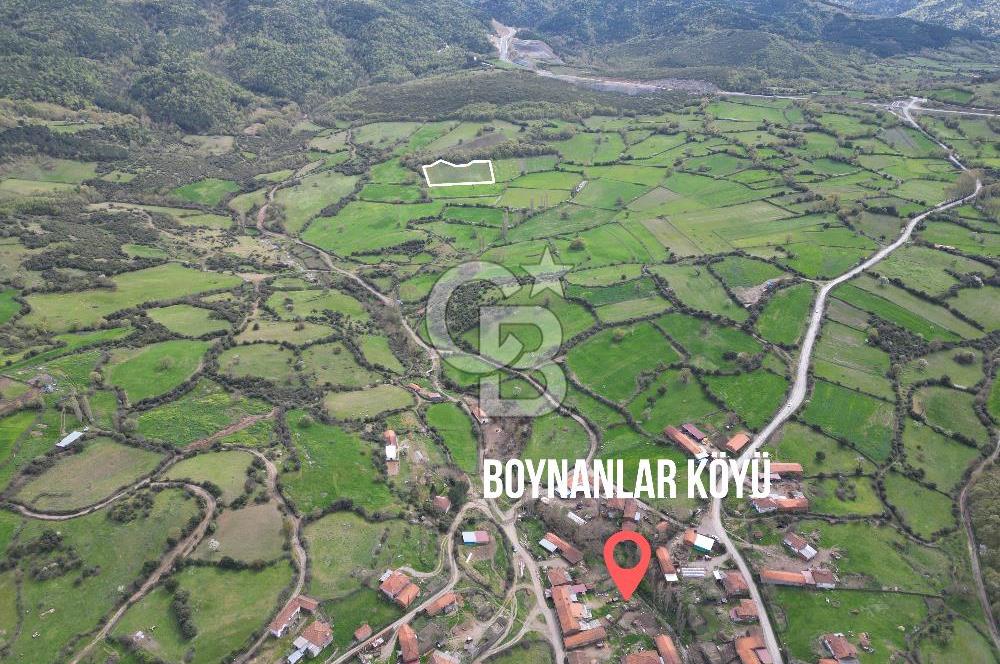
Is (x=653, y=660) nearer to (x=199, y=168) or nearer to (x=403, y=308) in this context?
(x=403, y=308)

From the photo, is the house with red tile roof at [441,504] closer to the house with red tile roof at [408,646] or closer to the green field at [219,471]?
the house with red tile roof at [408,646]

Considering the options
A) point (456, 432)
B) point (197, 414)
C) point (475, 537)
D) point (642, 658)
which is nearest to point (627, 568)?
point (642, 658)

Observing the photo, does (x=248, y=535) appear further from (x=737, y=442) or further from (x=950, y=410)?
(x=950, y=410)

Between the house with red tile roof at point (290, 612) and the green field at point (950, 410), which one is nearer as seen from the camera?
the house with red tile roof at point (290, 612)

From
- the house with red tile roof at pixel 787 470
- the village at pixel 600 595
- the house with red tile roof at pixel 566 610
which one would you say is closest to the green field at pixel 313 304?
the village at pixel 600 595

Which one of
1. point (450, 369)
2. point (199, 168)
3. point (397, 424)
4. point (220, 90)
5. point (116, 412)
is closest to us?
point (116, 412)

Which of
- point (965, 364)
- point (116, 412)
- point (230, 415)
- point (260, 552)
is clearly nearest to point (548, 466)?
point (260, 552)
